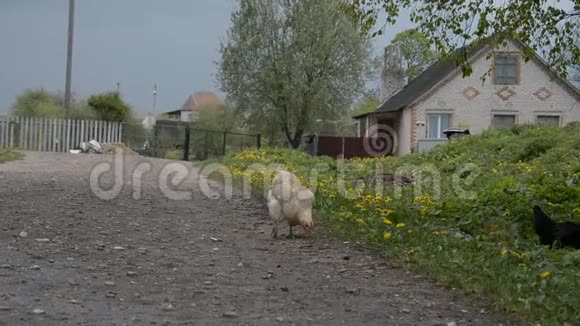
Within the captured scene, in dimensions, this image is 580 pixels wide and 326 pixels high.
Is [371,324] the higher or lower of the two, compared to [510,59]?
lower

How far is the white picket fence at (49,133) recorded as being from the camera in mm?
28031

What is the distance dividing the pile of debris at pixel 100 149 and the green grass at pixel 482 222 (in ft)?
37.3

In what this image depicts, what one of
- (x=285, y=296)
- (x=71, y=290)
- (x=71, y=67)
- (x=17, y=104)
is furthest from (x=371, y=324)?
(x=17, y=104)

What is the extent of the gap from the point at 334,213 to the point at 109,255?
334 centimetres

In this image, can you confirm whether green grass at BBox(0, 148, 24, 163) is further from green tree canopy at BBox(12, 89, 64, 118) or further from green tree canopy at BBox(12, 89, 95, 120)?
green tree canopy at BBox(12, 89, 64, 118)

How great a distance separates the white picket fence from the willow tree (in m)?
7.28

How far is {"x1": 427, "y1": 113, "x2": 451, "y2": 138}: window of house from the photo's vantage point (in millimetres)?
35906

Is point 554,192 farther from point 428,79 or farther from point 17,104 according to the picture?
point 17,104

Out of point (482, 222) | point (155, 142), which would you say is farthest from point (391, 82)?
point (482, 222)

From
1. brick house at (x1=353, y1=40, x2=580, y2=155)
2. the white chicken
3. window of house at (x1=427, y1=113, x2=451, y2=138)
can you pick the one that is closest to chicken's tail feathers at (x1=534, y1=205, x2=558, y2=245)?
the white chicken

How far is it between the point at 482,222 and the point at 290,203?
7.74ft

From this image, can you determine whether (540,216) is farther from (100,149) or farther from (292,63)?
(292,63)

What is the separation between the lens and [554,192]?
973 centimetres

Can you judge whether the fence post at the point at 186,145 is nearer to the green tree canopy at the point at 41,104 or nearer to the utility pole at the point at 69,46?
the utility pole at the point at 69,46
